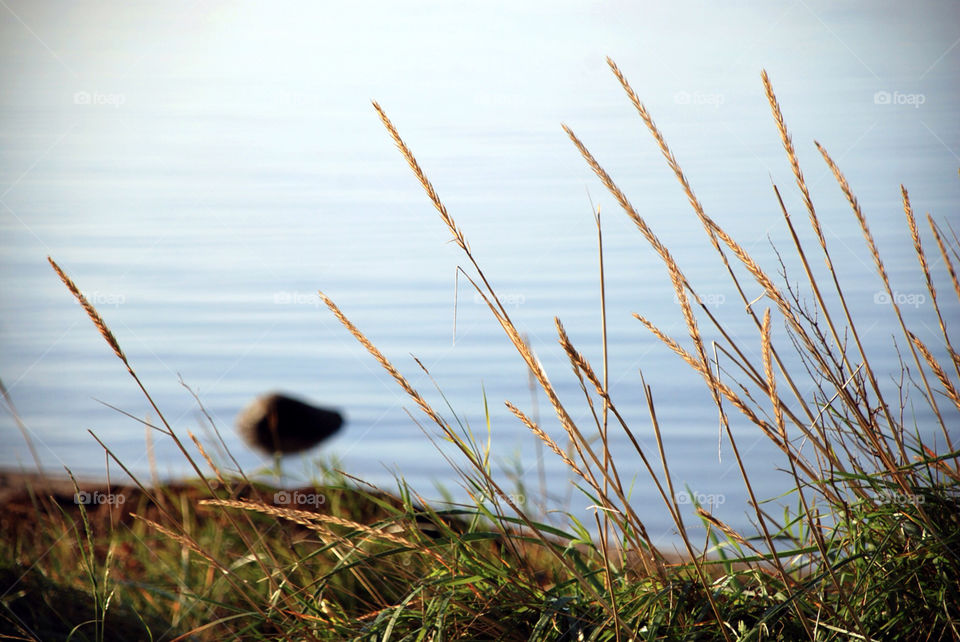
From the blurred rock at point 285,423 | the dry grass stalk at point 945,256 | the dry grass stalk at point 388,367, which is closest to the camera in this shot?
the dry grass stalk at point 388,367

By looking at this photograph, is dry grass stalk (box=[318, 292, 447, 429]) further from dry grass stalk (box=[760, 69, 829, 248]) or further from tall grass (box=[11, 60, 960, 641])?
dry grass stalk (box=[760, 69, 829, 248])

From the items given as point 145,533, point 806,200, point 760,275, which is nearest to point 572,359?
point 760,275

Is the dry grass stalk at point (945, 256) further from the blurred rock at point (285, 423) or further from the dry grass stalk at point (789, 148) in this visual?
the blurred rock at point (285, 423)

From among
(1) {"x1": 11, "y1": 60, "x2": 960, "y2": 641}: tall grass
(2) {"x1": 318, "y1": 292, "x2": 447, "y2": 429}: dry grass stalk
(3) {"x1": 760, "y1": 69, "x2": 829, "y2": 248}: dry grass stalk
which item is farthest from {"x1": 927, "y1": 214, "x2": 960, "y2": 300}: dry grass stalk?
(2) {"x1": 318, "y1": 292, "x2": 447, "y2": 429}: dry grass stalk

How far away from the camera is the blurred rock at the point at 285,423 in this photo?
512 centimetres

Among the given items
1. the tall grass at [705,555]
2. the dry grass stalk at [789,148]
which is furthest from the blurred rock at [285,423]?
the dry grass stalk at [789,148]

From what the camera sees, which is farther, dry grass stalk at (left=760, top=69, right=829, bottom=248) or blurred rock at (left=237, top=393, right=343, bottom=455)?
blurred rock at (left=237, top=393, right=343, bottom=455)

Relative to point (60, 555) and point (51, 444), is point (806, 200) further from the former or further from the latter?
point (51, 444)

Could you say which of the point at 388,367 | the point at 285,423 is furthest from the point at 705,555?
the point at 285,423

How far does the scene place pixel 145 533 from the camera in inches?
115

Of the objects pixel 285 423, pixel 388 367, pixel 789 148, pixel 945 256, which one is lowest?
pixel 285 423

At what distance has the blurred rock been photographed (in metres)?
5.12

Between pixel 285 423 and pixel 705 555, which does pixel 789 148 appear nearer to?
pixel 705 555

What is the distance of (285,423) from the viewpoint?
5.24 meters
